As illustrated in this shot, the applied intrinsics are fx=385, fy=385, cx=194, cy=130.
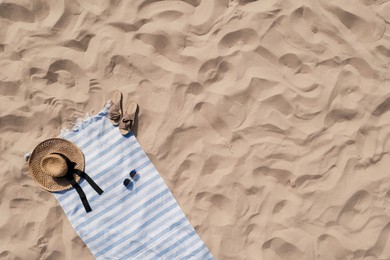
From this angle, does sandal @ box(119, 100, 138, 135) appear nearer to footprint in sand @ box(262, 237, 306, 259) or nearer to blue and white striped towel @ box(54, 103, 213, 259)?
blue and white striped towel @ box(54, 103, 213, 259)

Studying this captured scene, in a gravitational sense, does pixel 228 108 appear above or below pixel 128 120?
below

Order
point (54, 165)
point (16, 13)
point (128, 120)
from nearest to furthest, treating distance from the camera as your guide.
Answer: point (54, 165)
point (128, 120)
point (16, 13)

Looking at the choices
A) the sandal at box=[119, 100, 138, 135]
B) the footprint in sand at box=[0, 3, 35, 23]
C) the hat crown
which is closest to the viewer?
the hat crown

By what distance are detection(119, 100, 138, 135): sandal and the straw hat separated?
0.36m

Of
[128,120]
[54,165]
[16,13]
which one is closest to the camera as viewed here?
[54,165]

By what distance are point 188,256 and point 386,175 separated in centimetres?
156

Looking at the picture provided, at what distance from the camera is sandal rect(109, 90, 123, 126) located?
114 inches

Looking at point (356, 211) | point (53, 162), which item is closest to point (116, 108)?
point (53, 162)

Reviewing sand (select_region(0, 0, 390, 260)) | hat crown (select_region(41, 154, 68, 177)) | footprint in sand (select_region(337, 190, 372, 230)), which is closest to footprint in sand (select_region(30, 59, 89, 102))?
sand (select_region(0, 0, 390, 260))

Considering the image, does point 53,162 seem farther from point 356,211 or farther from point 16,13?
point 356,211

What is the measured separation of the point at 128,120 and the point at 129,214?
27.4 inches

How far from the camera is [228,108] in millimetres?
2906

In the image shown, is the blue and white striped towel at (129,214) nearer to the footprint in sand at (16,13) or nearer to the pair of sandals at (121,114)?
the pair of sandals at (121,114)

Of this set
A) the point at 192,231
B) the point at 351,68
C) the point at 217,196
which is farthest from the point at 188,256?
the point at 351,68
